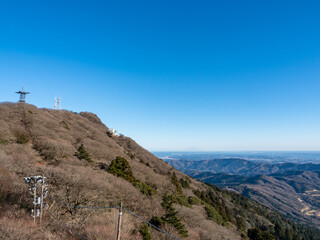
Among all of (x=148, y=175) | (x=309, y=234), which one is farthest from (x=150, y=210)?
(x=309, y=234)

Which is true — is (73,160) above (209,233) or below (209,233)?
above

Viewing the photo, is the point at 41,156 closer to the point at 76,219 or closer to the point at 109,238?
the point at 76,219

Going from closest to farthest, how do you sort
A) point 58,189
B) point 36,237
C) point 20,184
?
point 36,237
point 20,184
point 58,189

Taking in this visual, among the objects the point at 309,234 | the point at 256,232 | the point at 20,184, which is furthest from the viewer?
the point at 309,234

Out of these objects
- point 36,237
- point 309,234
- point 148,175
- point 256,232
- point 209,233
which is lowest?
point 309,234

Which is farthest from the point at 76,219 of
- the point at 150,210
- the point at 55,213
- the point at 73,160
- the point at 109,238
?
the point at 73,160

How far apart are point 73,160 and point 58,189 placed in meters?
10.6

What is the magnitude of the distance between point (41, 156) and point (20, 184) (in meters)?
12.5

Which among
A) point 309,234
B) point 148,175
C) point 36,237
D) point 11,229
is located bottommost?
point 309,234

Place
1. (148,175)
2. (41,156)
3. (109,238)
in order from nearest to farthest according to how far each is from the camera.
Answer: (109,238)
(41,156)
(148,175)

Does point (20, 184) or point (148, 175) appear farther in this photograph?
point (148, 175)

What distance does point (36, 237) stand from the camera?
7785mm

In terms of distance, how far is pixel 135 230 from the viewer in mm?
13016

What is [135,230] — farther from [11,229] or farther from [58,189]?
[11,229]
